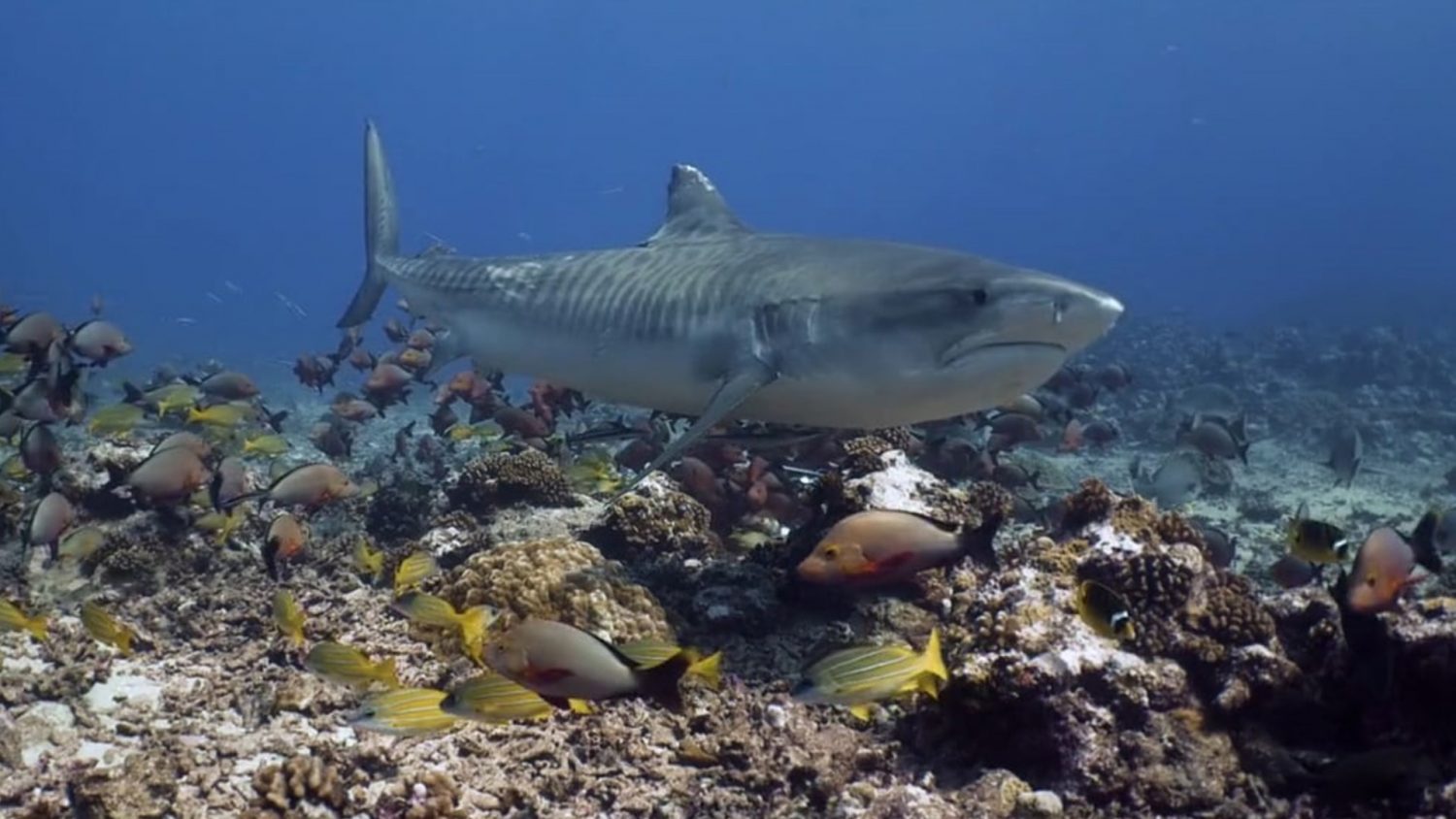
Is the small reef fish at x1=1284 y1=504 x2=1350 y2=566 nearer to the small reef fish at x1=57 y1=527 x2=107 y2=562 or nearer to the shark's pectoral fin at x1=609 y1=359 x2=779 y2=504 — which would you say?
the shark's pectoral fin at x1=609 y1=359 x2=779 y2=504

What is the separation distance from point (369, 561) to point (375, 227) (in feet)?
12.5

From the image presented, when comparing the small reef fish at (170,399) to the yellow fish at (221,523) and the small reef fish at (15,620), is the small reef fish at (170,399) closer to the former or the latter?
the yellow fish at (221,523)

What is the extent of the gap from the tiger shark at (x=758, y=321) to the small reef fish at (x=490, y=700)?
1.39m

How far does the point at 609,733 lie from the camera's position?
5.06 m

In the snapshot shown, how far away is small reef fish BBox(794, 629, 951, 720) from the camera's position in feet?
12.9

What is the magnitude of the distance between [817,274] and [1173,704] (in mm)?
2775

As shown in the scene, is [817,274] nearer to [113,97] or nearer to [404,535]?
[404,535]

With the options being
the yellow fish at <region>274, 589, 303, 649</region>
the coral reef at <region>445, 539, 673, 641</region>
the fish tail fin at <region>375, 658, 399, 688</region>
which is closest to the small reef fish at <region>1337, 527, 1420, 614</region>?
the coral reef at <region>445, 539, 673, 641</region>

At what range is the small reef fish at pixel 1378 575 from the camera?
4.74 metres

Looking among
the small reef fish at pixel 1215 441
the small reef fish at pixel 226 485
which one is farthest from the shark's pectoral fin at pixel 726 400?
the small reef fish at pixel 1215 441

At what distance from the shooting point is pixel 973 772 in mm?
4641

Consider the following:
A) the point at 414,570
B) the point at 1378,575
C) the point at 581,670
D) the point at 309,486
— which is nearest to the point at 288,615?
the point at 414,570

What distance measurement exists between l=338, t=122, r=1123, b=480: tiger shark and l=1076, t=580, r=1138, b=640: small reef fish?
963 millimetres

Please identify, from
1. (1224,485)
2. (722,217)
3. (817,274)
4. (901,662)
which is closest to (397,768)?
(901,662)
